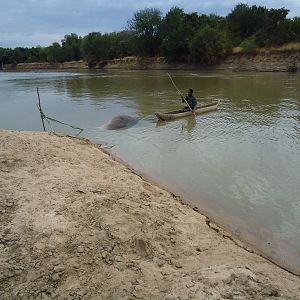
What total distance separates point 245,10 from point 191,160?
2442 inches

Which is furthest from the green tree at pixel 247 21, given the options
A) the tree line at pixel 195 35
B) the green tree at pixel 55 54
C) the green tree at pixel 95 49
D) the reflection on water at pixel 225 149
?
the green tree at pixel 55 54

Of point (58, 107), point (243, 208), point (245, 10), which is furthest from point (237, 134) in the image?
point (245, 10)

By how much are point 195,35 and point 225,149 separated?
5191 centimetres

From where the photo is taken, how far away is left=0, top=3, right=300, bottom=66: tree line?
5554 centimetres

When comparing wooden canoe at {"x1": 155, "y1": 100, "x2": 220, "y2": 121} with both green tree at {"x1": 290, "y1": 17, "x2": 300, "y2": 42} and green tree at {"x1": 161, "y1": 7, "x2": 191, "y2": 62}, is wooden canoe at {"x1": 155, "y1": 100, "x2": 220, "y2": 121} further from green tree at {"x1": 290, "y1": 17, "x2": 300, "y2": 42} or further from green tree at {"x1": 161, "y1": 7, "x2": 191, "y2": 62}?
green tree at {"x1": 161, "y1": 7, "x2": 191, "y2": 62}

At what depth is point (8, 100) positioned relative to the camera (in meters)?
29.9

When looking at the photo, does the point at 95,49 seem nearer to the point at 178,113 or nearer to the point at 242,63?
the point at 242,63

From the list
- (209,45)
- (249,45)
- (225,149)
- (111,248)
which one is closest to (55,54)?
(209,45)

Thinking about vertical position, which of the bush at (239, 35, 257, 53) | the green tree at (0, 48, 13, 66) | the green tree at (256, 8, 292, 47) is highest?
the green tree at (256, 8, 292, 47)

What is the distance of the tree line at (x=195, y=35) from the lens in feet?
182

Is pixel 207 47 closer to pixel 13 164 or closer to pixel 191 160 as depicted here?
pixel 191 160

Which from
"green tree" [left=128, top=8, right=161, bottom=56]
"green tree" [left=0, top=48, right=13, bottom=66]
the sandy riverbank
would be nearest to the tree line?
"green tree" [left=128, top=8, right=161, bottom=56]

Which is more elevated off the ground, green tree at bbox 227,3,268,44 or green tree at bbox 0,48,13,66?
green tree at bbox 227,3,268,44

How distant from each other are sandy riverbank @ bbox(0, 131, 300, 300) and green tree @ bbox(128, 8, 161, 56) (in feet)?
223
